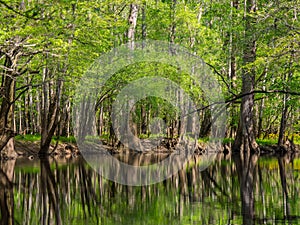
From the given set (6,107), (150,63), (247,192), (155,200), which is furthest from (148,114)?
(155,200)

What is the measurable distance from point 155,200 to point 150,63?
21.3 meters

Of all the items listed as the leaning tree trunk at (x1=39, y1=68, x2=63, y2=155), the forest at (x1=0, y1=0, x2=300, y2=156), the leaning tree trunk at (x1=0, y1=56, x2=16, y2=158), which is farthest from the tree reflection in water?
the leaning tree trunk at (x1=39, y1=68, x2=63, y2=155)

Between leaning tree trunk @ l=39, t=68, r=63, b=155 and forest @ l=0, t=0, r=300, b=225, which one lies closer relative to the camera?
forest @ l=0, t=0, r=300, b=225

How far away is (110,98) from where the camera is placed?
35.8m

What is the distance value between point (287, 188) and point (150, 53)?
20587mm

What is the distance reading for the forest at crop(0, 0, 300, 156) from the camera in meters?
16.6

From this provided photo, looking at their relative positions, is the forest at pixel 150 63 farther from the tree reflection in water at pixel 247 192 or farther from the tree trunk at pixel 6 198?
the tree trunk at pixel 6 198

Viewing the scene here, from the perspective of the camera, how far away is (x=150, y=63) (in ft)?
105

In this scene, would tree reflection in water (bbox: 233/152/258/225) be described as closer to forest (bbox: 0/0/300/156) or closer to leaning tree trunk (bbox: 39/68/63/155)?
forest (bbox: 0/0/300/156)

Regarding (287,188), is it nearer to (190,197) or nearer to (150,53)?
(190,197)

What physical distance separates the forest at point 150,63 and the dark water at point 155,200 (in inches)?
106

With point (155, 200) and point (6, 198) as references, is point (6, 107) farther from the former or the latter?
point (155, 200)

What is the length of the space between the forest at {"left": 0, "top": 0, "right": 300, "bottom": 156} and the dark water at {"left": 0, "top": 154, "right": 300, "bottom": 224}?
269 cm

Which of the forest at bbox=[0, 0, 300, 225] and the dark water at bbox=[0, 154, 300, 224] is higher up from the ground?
the forest at bbox=[0, 0, 300, 225]
